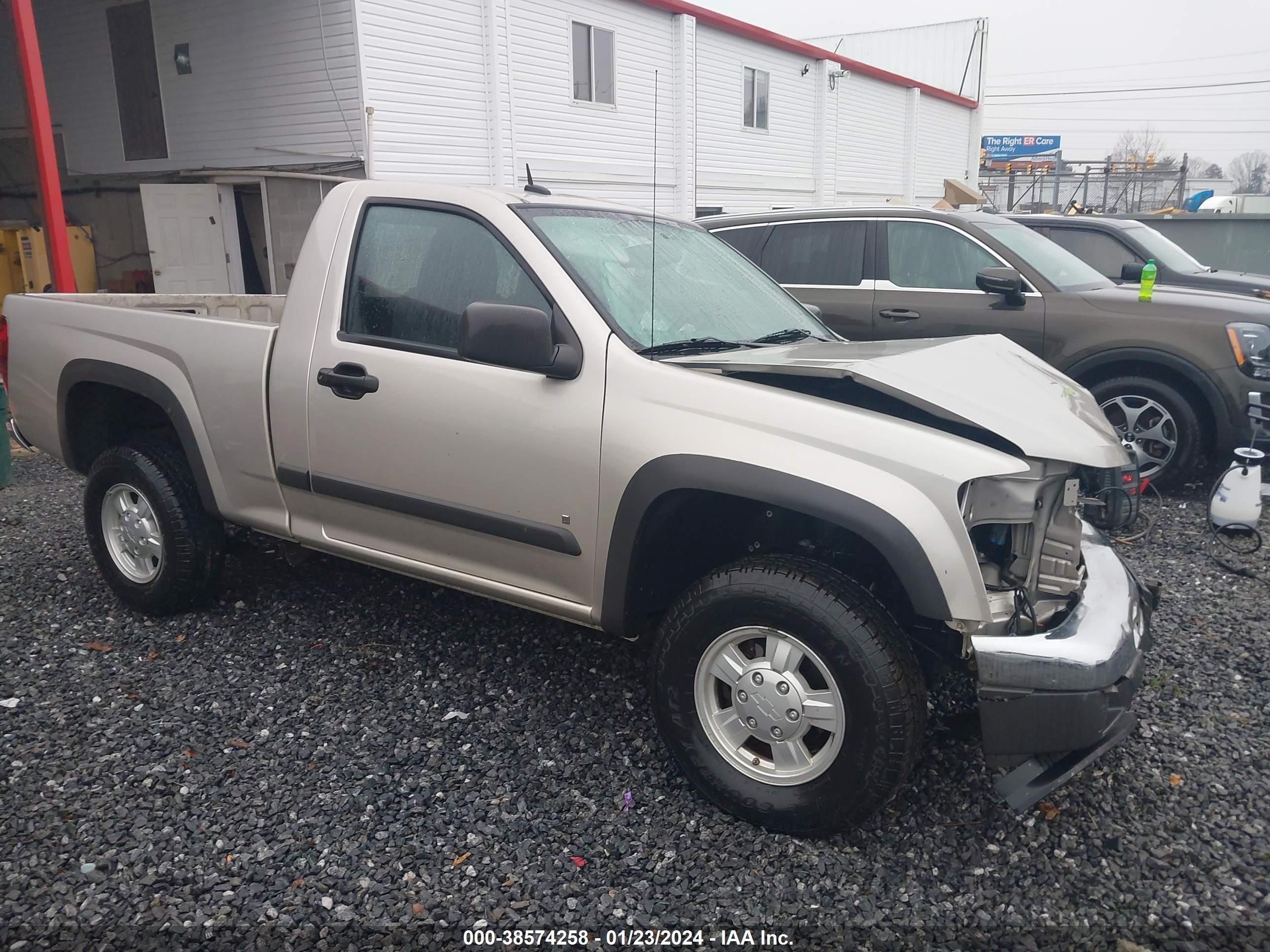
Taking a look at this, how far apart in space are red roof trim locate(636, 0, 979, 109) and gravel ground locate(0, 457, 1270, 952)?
54.6ft

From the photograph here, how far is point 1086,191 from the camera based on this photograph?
26484mm

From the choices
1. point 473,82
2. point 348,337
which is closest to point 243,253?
point 473,82

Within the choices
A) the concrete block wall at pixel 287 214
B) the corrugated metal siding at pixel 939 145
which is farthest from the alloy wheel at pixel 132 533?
the corrugated metal siding at pixel 939 145

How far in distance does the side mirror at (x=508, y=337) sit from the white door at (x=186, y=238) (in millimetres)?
12304

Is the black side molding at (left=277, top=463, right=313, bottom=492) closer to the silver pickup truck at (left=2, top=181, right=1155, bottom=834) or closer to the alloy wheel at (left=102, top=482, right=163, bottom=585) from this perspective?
the silver pickup truck at (left=2, top=181, right=1155, bottom=834)

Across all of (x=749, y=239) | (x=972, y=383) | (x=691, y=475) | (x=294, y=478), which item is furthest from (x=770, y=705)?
(x=749, y=239)

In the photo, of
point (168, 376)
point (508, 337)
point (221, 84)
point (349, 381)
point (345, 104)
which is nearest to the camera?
point (508, 337)

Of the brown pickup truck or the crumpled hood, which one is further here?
the brown pickup truck

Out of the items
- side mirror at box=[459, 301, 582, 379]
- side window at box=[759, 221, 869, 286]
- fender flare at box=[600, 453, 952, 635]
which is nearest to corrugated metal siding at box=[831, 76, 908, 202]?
side window at box=[759, 221, 869, 286]

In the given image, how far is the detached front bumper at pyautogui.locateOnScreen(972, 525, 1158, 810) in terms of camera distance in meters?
2.45

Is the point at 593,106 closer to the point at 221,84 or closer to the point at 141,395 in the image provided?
the point at 221,84

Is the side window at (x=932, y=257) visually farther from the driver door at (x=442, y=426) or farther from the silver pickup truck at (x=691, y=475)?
the driver door at (x=442, y=426)

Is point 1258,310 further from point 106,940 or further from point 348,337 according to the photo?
point 106,940

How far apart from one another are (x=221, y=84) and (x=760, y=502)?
1469 cm
